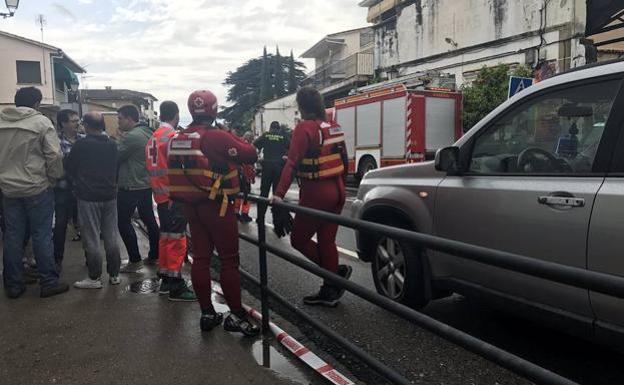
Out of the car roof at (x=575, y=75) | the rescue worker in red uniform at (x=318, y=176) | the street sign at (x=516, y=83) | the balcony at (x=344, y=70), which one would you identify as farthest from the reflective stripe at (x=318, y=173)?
the balcony at (x=344, y=70)

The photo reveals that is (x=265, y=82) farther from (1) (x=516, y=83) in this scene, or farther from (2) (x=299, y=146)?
(2) (x=299, y=146)

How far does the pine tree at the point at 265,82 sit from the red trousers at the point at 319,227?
189 feet

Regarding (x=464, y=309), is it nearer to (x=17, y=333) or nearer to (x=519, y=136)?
(x=519, y=136)

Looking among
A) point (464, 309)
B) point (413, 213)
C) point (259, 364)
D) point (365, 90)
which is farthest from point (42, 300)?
point (365, 90)

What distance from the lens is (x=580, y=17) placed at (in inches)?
592

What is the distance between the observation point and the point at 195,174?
138 inches

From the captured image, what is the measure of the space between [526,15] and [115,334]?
16.9 meters

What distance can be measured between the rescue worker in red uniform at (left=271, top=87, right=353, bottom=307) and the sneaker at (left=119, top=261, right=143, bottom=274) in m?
2.26

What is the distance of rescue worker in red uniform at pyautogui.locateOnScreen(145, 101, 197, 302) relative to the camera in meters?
4.57

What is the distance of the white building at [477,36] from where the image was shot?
15.4 metres

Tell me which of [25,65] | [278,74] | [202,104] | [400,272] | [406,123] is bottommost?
[400,272]

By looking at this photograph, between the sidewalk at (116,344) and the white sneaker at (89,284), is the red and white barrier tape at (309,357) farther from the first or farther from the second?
the white sneaker at (89,284)

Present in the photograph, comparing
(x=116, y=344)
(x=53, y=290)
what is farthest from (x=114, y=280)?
(x=116, y=344)

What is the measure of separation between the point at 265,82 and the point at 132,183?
58.6m
